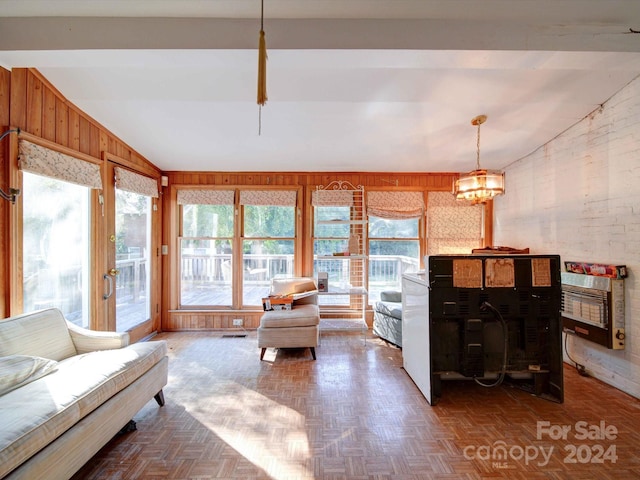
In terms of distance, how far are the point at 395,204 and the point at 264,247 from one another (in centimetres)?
217

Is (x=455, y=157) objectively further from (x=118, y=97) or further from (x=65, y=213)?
(x=65, y=213)

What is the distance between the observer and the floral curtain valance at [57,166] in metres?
2.20

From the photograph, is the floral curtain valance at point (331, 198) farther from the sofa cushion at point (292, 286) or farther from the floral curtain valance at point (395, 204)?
the sofa cushion at point (292, 286)

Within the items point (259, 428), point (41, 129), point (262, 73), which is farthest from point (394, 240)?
point (41, 129)

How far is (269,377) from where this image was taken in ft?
9.23

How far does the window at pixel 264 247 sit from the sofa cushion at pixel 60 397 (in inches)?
87.4

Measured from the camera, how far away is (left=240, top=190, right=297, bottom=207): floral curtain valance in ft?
14.0

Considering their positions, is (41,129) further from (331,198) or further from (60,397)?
(331,198)

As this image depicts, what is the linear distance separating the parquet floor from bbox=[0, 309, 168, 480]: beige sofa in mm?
315

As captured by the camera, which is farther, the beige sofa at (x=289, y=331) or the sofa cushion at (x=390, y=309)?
the sofa cushion at (x=390, y=309)

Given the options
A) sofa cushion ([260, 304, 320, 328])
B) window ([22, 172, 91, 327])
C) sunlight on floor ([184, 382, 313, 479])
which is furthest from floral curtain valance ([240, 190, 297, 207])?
sunlight on floor ([184, 382, 313, 479])

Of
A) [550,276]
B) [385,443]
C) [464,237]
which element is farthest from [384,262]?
[385,443]

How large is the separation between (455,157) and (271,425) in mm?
3838

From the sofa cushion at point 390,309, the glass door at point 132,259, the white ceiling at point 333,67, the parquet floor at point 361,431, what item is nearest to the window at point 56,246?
the glass door at point 132,259
